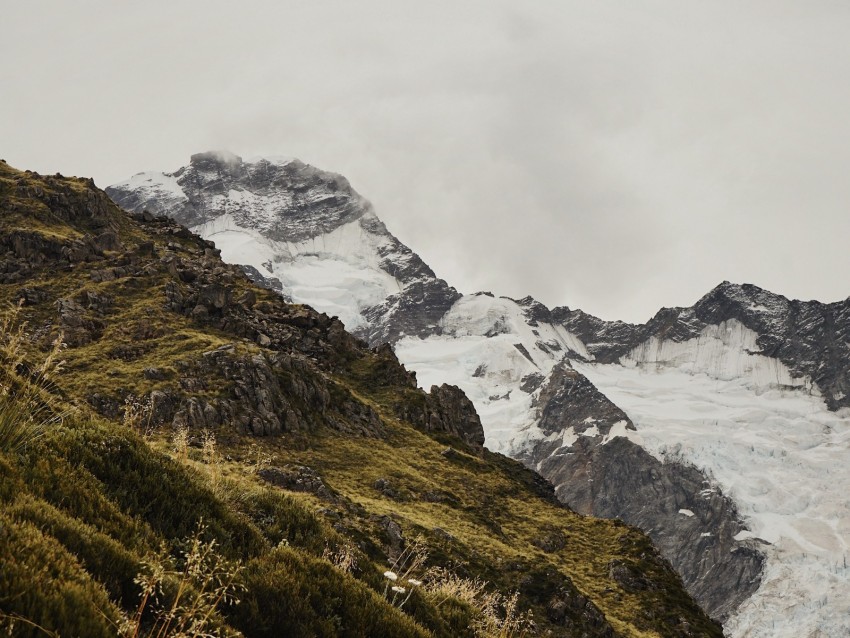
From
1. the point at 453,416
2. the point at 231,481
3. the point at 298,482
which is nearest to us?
the point at 231,481

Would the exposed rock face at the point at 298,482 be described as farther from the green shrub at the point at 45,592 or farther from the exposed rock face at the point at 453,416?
the exposed rock face at the point at 453,416

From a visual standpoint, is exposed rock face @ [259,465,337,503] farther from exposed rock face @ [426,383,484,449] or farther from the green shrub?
exposed rock face @ [426,383,484,449]

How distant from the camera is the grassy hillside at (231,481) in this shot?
668 cm

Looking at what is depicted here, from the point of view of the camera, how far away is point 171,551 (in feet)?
27.0

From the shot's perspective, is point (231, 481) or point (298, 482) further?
point (298, 482)

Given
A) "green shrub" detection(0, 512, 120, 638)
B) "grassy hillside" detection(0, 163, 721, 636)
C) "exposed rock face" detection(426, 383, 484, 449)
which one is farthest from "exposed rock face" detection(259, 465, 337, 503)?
"exposed rock face" detection(426, 383, 484, 449)

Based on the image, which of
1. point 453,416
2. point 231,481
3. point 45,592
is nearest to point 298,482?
point 231,481

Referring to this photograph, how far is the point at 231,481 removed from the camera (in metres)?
13.1

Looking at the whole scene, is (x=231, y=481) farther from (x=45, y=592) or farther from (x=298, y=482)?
(x=298, y=482)

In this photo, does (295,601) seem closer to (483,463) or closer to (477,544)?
(477,544)

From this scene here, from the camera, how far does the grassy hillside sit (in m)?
6.68

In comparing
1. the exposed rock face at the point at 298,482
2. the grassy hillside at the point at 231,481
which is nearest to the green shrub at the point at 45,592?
the grassy hillside at the point at 231,481

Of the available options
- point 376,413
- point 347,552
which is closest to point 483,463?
point 376,413

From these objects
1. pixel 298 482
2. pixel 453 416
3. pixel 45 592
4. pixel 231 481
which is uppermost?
pixel 453 416
